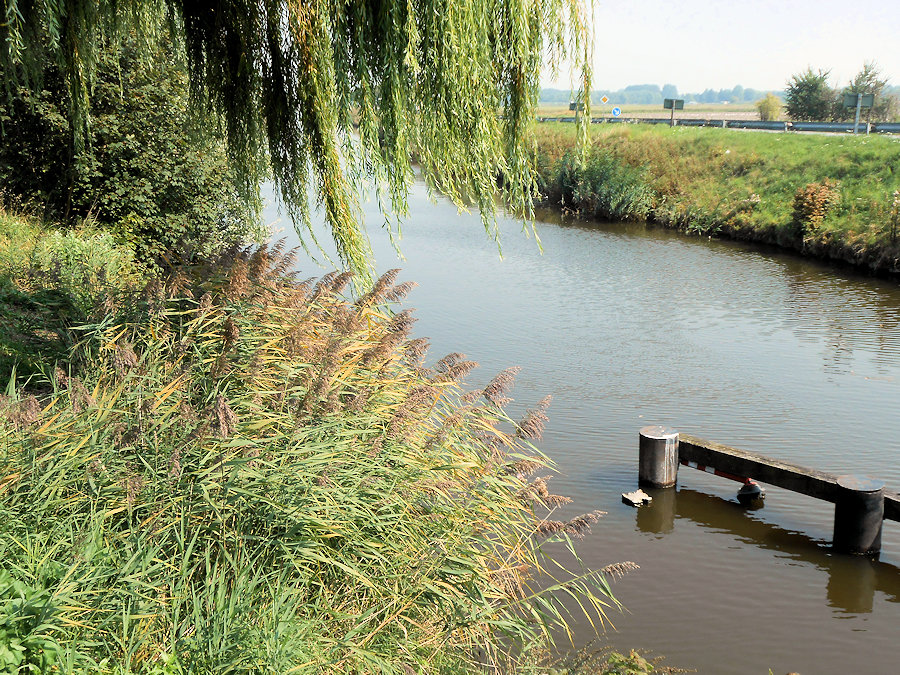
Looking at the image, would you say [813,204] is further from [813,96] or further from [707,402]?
[813,96]

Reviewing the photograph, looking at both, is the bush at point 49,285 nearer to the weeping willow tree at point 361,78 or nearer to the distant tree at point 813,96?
the weeping willow tree at point 361,78

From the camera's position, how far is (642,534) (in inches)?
302

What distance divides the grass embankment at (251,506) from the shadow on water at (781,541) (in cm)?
338

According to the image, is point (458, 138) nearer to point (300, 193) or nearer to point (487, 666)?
point (300, 193)

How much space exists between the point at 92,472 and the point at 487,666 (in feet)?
7.15

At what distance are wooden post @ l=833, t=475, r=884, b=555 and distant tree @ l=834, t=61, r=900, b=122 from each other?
137 feet

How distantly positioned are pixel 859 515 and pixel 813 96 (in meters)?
48.2

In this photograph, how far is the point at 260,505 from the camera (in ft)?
11.8

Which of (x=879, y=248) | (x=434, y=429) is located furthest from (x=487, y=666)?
(x=879, y=248)

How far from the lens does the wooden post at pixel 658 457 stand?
829cm

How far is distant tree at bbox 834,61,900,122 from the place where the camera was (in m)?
46.2

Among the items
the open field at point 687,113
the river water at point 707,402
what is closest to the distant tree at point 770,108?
the open field at point 687,113

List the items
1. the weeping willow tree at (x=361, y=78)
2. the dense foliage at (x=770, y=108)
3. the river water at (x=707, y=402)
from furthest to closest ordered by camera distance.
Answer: the dense foliage at (x=770, y=108), the river water at (x=707, y=402), the weeping willow tree at (x=361, y=78)

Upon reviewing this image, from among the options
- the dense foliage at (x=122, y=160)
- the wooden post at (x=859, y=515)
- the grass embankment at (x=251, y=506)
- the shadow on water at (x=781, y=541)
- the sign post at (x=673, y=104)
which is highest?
the sign post at (x=673, y=104)
